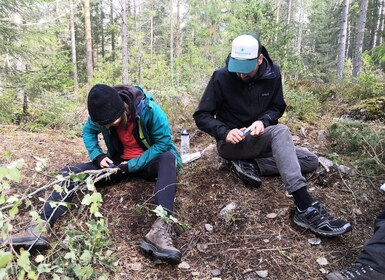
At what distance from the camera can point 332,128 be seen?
13.8ft

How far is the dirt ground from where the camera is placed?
2438 millimetres

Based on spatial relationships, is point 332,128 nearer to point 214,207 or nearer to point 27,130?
point 214,207

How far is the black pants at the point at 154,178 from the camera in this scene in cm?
270

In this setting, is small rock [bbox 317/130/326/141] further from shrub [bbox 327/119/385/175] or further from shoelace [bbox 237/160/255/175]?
shoelace [bbox 237/160/255/175]

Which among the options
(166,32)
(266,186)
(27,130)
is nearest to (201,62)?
(27,130)

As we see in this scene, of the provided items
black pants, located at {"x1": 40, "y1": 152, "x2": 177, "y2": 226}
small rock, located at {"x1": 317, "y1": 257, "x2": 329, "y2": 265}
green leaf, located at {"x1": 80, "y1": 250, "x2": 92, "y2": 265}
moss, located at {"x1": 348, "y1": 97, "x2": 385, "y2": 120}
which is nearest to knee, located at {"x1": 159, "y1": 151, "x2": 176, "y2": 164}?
black pants, located at {"x1": 40, "y1": 152, "x2": 177, "y2": 226}

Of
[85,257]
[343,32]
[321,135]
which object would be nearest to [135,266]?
[85,257]

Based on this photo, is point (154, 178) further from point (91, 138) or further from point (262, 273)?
point (262, 273)

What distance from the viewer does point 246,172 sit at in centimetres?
327

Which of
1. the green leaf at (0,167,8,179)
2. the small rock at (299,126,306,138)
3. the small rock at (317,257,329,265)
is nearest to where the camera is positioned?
the green leaf at (0,167,8,179)

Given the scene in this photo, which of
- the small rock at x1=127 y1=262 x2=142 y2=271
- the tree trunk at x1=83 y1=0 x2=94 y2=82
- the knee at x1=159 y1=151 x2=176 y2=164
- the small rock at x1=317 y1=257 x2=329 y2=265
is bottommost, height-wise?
the small rock at x1=127 y1=262 x2=142 y2=271

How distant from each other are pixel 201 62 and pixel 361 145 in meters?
10.2

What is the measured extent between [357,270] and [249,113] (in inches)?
68.7

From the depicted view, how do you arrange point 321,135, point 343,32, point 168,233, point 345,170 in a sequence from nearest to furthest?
point 168,233, point 345,170, point 321,135, point 343,32
